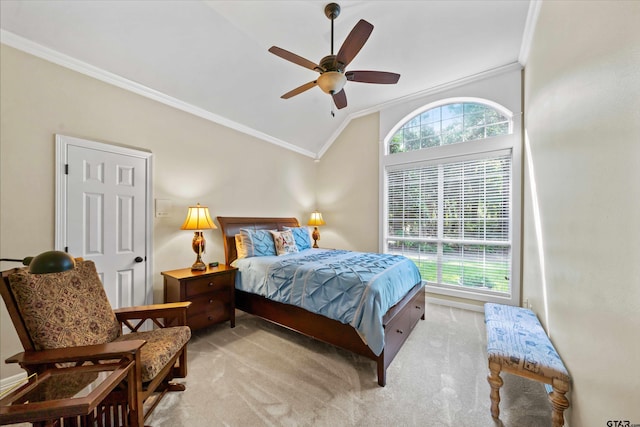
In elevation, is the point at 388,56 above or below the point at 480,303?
above

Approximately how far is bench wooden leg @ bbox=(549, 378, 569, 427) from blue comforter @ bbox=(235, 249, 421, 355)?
101 centimetres

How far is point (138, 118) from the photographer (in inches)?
105

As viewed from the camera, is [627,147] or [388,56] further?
[388,56]

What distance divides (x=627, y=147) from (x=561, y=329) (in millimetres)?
1268

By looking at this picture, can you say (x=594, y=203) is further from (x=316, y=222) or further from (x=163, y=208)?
(x=316, y=222)

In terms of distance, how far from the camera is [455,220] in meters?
3.67

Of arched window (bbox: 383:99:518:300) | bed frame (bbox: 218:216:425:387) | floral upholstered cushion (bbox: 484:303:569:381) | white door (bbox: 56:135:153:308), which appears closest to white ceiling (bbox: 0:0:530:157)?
arched window (bbox: 383:99:518:300)

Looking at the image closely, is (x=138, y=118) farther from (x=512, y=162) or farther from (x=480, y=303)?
(x=480, y=303)

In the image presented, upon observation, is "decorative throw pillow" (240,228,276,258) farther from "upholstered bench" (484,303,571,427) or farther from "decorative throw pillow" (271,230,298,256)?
"upholstered bench" (484,303,571,427)

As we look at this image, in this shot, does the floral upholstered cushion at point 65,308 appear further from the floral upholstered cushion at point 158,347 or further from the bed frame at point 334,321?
the bed frame at point 334,321

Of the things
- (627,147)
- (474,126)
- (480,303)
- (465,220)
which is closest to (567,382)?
(627,147)

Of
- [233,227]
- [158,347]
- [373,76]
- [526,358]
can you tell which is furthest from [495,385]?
[233,227]

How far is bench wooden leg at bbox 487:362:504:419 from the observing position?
1.56 meters

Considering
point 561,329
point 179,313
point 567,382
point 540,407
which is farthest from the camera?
point 179,313
